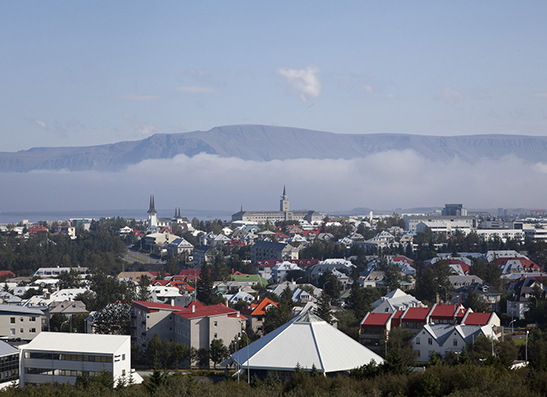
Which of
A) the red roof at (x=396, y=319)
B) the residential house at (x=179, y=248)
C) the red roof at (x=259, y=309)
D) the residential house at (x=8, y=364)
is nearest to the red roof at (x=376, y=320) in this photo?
the red roof at (x=396, y=319)

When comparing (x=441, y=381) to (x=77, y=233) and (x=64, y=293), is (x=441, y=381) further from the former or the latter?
(x=77, y=233)

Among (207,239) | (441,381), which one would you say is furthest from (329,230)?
(441,381)

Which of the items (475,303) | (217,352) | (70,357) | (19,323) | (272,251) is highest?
(70,357)

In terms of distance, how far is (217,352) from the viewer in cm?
3291

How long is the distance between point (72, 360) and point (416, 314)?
50.0 ft

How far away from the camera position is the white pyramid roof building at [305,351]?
90.8 ft

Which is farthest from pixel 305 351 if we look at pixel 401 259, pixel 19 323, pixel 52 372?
pixel 401 259

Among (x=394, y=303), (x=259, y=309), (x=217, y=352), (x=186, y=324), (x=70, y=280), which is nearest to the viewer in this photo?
(x=217, y=352)

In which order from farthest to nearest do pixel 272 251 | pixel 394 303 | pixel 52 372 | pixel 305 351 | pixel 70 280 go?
1. pixel 272 251
2. pixel 70 280
3. pixel 394 303
4. pixel 305 351
5. pixel 52 372

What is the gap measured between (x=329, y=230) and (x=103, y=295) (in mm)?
70346

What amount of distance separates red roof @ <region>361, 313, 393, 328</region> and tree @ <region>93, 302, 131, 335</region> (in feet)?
30.9

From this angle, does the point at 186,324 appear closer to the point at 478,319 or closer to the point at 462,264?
the point at 478,319

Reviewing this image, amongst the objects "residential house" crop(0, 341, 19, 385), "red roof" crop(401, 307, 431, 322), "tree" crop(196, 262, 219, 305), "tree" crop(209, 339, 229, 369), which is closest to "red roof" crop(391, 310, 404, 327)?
"red roof" crop(401, 307, 431, 322)

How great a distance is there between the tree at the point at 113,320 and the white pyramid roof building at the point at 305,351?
745 cm
